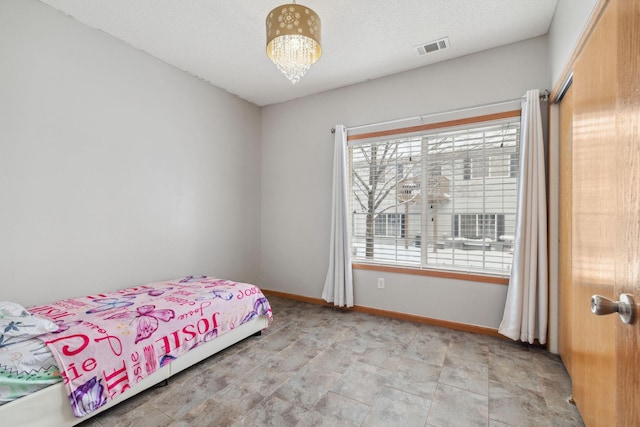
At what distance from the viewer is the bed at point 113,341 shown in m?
1.52

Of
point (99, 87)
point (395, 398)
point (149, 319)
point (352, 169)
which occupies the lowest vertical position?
point (395, 398)

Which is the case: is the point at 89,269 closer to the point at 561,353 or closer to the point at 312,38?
the point at 312,38

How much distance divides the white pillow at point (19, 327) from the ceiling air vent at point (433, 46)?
11.9 ft

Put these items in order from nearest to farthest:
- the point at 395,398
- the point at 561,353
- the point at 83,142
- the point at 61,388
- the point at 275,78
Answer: the point at 61,388 < the point at 395,398 < the point at 561,353 < the point at 83,142 < the point at 275,78

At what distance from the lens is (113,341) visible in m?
1.78

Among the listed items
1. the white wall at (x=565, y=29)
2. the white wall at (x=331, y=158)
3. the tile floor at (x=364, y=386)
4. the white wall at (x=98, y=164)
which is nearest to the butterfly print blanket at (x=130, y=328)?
the tile floor at (x=364, y=386)

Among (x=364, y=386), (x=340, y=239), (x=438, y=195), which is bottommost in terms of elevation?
(x=364, y=386)

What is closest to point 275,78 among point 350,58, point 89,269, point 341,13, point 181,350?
point 350,58

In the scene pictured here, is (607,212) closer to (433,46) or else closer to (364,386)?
(364,386)

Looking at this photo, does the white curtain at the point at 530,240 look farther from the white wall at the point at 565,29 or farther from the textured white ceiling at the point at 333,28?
the textured white ceiling at the point at 333,28

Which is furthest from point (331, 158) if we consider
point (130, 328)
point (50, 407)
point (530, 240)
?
point (50, 407)

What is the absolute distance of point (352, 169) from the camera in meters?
3.70

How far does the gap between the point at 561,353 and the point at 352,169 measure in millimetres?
2648

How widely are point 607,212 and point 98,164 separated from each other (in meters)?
3.49
